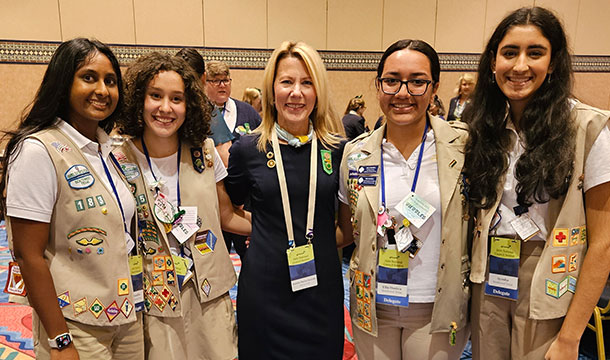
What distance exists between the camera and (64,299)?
4.93 feet

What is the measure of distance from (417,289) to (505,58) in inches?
38.9

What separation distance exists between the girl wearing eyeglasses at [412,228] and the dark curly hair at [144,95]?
0.74 m

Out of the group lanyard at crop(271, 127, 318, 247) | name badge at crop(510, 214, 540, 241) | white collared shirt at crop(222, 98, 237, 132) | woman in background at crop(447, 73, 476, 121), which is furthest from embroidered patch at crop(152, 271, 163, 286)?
woman in background at crop(447, 73, 476, 121)

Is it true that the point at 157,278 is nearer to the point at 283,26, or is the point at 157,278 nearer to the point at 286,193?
the point at 286,193

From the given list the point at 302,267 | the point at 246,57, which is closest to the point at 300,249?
the point at 302,267

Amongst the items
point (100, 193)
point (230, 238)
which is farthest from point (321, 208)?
point (230, 238)

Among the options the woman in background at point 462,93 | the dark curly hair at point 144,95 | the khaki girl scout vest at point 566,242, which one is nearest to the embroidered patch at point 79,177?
the dark curly hair at point 144,95

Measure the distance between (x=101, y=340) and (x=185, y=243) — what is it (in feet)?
1.53

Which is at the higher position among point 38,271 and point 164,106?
point 164,106

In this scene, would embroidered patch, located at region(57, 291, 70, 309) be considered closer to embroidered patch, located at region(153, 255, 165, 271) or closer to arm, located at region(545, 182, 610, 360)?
embroidered patch, located at region(153, 255, 165, 271)

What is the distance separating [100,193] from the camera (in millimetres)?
1562

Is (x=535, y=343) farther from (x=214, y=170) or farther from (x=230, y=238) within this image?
(x=230, y=238)

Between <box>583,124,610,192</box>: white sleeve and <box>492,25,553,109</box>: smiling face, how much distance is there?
0.97ft

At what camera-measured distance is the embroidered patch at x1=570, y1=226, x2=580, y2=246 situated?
1.54 m
